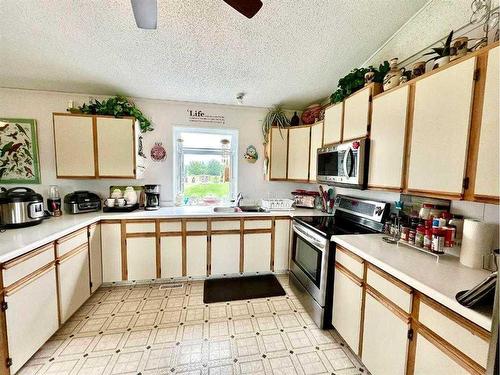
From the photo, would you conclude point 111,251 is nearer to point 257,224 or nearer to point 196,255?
point 196,255

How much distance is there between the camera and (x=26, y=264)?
57.6 inches

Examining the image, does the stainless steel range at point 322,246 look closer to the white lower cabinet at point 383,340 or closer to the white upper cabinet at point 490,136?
the white lower cabinet at point 383,340

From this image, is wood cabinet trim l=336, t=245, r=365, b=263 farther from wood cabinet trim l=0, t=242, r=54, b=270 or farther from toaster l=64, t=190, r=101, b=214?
toaster l=64, t=190, r=101, b=214

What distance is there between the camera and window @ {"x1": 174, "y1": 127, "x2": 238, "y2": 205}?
3193 millimetres

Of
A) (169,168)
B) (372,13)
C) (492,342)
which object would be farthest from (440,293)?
(169,168)

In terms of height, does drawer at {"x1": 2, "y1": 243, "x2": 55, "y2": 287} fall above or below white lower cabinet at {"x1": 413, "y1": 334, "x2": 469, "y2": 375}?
above

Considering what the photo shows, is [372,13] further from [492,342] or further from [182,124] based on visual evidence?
[182,124]

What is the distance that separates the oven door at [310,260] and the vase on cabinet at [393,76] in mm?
1338

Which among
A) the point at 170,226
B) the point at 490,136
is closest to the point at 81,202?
the point at 170,226

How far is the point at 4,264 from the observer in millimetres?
1306

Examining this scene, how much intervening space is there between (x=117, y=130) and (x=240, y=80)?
1587 millimetres

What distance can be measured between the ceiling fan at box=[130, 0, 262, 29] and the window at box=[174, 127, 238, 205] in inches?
74.4

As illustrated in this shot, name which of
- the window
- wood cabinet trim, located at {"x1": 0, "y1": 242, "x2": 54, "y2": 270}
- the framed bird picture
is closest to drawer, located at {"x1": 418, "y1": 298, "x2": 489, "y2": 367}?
wood cabinet trim, located at {"x1": 0, "y1": 242, "x2": 54, "y2": 270}

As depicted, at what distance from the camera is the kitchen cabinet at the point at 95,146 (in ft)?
8.00
